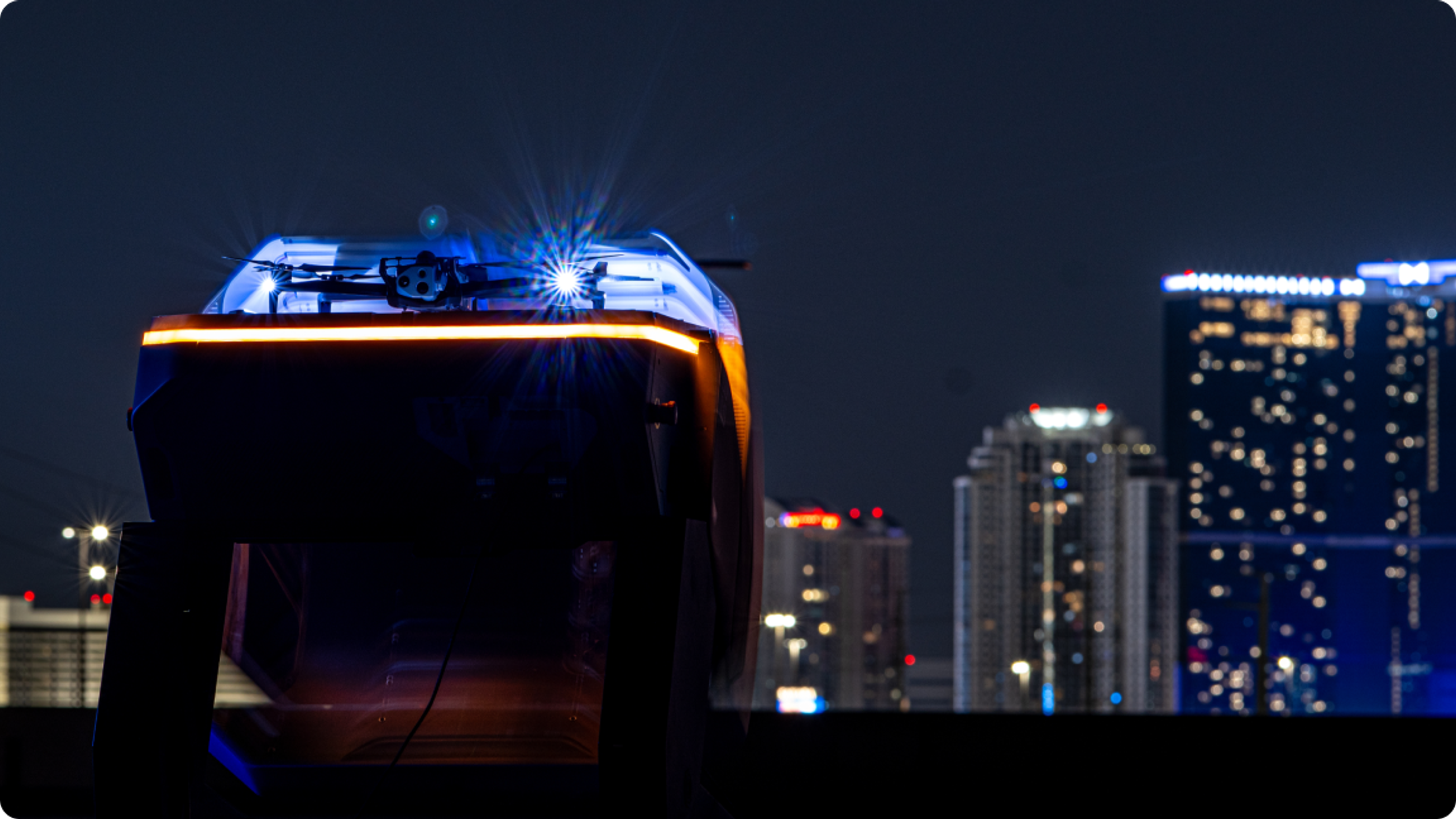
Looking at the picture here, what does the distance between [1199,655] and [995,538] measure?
2969 centimetres

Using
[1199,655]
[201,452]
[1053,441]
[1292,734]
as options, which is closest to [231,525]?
[201,452]

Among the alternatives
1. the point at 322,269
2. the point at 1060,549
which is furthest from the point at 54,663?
the point at 1060,549

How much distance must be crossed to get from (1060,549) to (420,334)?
11441 centimetres

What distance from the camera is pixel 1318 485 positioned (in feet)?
452

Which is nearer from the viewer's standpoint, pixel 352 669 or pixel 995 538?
pixel 352 669

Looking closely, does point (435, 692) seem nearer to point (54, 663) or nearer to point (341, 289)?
point (341, 289)

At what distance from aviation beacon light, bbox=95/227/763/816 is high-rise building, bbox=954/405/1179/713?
367 feet

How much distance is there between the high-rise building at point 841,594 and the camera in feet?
363

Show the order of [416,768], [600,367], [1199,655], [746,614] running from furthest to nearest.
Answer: [1199,655] < [746,614] < [416,768] < [600,367]

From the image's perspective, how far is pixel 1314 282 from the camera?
448 feet

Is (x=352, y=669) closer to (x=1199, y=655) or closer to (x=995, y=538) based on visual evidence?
(x=995, y=538)

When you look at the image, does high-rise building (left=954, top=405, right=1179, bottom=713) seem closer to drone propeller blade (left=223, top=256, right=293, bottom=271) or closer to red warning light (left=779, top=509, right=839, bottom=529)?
red warning light (left=779, top=509, right=839, bottom=529)

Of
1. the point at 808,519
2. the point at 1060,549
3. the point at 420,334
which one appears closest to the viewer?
the point at 420,334

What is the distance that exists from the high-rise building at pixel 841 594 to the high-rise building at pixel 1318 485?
27705mm
